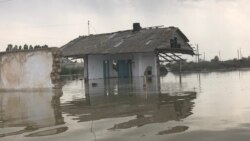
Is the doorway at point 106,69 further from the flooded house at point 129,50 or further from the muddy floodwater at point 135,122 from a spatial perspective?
the muddy floodwater at point 135,122

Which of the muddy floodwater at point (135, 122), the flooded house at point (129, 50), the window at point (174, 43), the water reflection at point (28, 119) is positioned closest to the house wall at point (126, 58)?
the flooded house at point (129, 50)

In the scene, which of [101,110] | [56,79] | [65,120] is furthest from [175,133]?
[56,79]

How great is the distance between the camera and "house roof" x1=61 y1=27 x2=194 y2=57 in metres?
33.7

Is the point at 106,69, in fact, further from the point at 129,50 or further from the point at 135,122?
the point at 135,122

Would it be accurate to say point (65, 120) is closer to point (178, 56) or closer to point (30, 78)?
point (30, 78)

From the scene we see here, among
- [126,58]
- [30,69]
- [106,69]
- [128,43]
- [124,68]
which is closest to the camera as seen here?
[30,69]

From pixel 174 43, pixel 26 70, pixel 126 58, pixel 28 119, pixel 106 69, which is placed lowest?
pixel 28 119

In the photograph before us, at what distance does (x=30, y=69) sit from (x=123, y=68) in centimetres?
1606

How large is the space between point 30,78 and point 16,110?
979 cm

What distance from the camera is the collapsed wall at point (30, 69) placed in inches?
895

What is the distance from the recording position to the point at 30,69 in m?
23.4

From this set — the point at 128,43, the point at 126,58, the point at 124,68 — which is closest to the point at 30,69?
the point at 128,43

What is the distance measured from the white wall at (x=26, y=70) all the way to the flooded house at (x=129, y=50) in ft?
36.7

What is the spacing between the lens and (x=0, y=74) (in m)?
25.0
